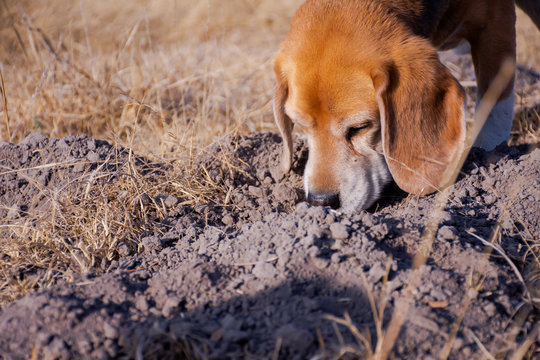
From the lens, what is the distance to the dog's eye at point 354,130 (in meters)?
3.15

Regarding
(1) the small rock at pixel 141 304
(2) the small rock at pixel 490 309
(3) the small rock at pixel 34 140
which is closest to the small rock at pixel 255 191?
(1) the small rock at pixel 141 304

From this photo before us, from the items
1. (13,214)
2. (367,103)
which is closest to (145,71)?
(13,214)

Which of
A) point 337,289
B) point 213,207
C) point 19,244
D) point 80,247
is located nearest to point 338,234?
point 337,289

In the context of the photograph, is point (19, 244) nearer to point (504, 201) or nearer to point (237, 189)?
point (237, 189)

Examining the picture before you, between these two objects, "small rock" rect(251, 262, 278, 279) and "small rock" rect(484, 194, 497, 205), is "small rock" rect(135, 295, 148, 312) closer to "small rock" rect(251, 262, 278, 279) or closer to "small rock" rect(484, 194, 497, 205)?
"small rock" rect(251, 262, 278, 279)

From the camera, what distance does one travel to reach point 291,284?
2.17 m

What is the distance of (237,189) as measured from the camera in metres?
3.43

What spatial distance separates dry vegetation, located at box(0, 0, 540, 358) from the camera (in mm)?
2898

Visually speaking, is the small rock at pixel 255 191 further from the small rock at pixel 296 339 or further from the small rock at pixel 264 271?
the small rock at pixel 296 339

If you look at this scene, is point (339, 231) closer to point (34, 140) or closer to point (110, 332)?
point (110, 332)

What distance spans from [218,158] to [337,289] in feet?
5.32

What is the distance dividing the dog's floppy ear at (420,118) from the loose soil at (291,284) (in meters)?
0.19

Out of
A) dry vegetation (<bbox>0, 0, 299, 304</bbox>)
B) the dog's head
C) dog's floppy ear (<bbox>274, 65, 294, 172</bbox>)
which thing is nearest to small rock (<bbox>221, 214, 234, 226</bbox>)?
dry vegetation (<bbox>0, 0, 299, 304</bbox>)

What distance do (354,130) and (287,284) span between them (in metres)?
1.33
